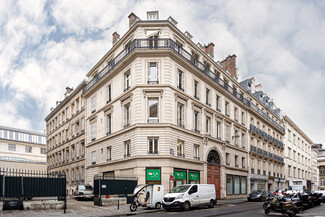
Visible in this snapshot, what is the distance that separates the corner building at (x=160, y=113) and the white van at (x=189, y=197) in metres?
4.40

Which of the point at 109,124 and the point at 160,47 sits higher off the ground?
the point at 160,47

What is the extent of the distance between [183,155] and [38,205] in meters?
13.0

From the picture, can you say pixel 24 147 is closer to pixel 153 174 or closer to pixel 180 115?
pixel 180 115

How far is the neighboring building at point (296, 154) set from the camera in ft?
187

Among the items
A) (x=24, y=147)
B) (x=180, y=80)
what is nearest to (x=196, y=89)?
(x=180, y=80)

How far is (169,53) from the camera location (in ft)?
85.3

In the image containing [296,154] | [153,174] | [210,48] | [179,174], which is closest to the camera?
[153,174]

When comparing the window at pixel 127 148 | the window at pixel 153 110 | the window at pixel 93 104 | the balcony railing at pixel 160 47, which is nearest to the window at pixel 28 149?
the balcony railing at pixel 160 47

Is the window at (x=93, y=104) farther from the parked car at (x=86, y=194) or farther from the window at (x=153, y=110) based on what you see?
the window at (x=153, y=110)

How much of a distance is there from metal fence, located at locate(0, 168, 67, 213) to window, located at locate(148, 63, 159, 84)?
11.4 meters

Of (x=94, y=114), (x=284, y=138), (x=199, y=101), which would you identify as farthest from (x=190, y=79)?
(x=284, y=138)

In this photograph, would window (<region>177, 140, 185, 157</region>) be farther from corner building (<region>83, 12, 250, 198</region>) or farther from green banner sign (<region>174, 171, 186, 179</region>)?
green banner sign (<region>174, 171, 186, 179</region>)

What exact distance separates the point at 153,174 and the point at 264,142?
27.2 meters

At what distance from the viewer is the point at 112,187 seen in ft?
71.1
